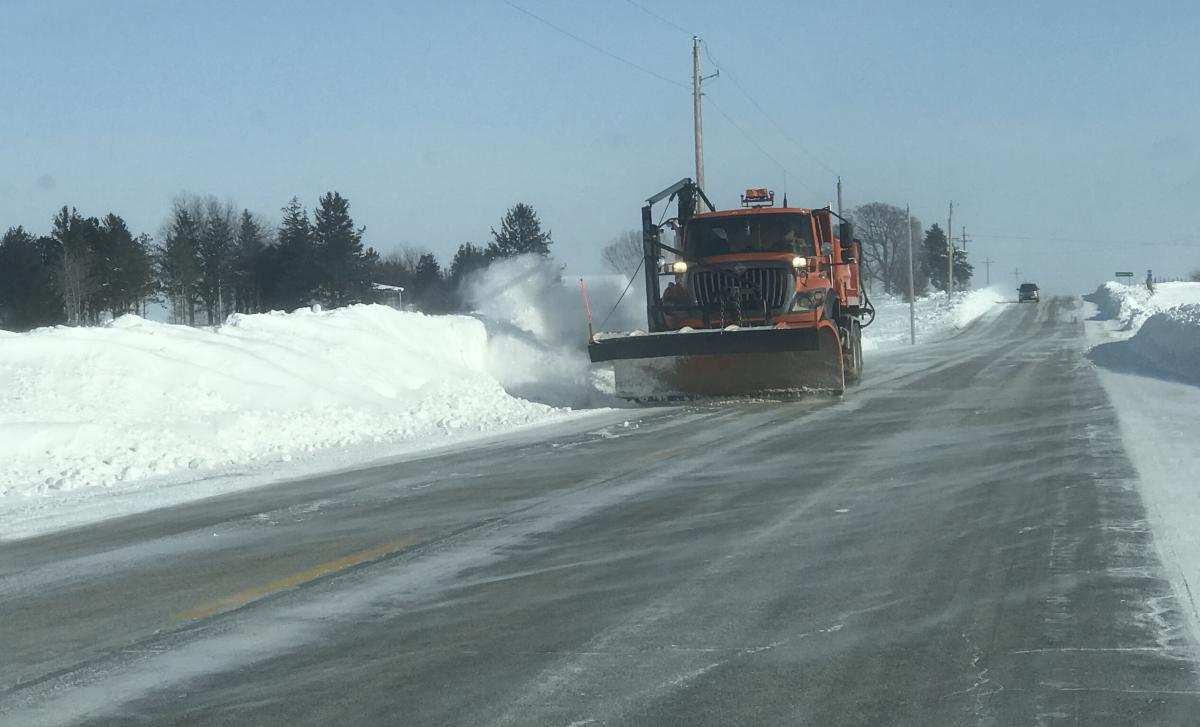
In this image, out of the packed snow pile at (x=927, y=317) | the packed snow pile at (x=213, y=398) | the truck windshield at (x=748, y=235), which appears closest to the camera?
the packed snow pile at (x=213, y=398)

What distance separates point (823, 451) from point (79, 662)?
834cm

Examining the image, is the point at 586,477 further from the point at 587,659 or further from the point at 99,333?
the point at 99,333

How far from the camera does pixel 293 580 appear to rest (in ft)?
22.7

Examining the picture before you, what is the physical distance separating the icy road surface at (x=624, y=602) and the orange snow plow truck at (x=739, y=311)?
6.47 m

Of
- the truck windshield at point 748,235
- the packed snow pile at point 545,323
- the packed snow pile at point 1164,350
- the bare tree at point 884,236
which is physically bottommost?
the packed snow pile at point 1164,350

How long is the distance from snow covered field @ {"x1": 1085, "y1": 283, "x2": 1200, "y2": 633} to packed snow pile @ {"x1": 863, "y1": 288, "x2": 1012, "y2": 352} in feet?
52.0

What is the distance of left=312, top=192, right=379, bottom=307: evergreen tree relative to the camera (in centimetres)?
6575

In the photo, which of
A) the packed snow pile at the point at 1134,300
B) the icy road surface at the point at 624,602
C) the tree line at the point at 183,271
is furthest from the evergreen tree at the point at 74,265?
the icy road surface at the point at 624,602

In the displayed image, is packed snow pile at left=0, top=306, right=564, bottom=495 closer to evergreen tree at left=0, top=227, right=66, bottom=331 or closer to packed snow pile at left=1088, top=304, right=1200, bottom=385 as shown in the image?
packed snow pile at left=1088, top=304, right=1200, bottom=385

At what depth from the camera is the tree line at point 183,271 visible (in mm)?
59906

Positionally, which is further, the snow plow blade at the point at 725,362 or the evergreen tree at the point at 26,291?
the evergreen tree at the point at 26,291

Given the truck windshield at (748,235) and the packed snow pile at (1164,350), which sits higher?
the truck windshield at (748,235)

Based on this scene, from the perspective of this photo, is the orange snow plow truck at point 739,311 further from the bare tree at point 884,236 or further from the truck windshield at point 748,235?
the bare tree at point 884,236

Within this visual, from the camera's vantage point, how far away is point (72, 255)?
62.1 metres
